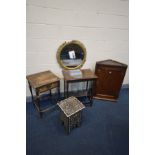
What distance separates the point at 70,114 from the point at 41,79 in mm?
712

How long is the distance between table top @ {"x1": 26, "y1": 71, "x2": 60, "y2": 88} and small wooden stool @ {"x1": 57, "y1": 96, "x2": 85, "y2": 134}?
0.39 metres

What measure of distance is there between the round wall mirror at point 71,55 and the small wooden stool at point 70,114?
0.77 meters

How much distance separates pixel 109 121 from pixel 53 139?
946 mm

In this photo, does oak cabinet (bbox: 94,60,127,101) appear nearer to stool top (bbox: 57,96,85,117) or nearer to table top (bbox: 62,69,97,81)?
table top (bbox: 62,69,97,81)

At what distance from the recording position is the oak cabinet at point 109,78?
2744 millimetres

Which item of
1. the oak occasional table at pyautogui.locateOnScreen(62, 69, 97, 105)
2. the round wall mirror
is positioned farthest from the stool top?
the round wall mirror

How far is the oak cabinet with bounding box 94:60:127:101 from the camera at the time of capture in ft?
9.00

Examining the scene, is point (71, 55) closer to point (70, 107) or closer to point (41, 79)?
point (41, 79)

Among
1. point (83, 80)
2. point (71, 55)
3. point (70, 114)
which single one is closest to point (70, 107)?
point (70, 114)
